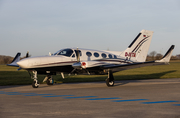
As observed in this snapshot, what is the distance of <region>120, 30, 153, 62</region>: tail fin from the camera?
865 inches

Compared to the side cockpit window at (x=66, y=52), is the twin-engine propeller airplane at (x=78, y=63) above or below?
below

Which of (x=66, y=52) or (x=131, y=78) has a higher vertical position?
(x=66, y=52)

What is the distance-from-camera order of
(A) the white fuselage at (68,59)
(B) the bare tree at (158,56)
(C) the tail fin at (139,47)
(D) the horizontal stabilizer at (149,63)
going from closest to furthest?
1. (A) the white fuselage at (68,59)
2. (D) the horizontal stabilizer at (149,63)
3. (C) the tail fin at (139,47)
4. (B) the bare tree at (158,56)

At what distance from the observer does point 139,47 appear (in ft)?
72.9

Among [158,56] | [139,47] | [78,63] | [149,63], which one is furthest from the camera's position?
[158,56]

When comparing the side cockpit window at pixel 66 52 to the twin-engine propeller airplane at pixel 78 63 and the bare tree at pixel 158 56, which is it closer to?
the twin-engine propeller airplane at pixel 78 63

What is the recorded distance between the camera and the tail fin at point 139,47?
21969 millimetres

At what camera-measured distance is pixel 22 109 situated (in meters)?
8.55

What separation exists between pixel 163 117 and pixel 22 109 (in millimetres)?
5022

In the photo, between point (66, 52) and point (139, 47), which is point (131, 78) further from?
point (66, 52)

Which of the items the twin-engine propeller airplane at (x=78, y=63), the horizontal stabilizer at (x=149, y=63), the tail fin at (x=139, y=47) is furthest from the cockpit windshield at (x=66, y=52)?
the tail fin at (x=139, y=47)

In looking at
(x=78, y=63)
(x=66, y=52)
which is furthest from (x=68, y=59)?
(x=78, y=63)

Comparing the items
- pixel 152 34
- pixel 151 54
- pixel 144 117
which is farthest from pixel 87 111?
pixel 151 54

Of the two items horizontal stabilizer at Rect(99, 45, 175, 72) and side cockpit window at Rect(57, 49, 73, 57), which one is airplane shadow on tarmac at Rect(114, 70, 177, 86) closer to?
horizontal stabilizer at Rect(99, 45, 175, 72)
